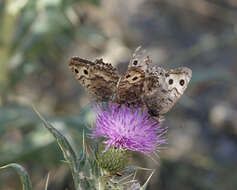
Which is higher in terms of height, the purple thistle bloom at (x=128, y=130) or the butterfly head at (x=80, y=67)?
the butterfly head at (x=80, y=67)

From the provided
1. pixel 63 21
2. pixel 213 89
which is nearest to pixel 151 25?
pixel 213 89

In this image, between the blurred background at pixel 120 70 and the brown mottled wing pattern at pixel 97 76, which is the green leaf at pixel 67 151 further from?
the blurred background at pixel 120 70

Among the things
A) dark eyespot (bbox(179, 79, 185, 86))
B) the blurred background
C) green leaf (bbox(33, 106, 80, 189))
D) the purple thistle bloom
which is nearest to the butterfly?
dark eyespot (bbox(179, 79, 185, 86))

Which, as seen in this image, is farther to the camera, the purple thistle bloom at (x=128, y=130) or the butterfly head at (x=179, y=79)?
the butterfly head at (x=179, y=79)

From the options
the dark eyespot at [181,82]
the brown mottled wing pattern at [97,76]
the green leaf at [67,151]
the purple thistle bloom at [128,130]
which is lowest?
the green leaf at [67,151]

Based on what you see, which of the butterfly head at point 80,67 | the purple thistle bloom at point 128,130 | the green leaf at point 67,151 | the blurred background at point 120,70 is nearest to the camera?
the green leaf at point 67,151

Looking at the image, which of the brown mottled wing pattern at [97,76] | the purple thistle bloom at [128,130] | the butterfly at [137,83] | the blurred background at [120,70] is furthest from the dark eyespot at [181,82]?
the blurred background at [120,70]

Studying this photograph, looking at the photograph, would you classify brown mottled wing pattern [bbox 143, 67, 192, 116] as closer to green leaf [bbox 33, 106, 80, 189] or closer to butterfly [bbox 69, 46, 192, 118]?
butterfly [bbox 69, 46, 192, 118]
